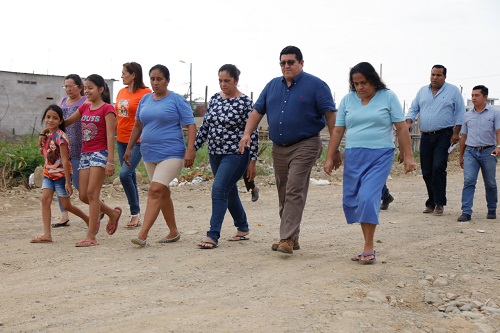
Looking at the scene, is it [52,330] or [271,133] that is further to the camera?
[271,133]

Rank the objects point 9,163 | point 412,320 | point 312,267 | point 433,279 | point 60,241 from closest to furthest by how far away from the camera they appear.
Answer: point 412,320 < point 433,279 < point 312,267 < point 60,241 < point 9,163

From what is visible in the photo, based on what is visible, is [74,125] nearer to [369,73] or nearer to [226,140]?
[226,140]

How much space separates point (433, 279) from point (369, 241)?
0.76 meters

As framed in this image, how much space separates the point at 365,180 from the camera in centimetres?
623

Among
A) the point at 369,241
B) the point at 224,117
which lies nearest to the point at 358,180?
the point at 369,241

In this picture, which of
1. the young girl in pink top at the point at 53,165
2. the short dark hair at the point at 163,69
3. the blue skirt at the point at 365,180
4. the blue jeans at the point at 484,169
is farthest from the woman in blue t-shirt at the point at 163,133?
the blue jeans at the point at 484,169

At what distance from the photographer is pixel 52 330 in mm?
4234

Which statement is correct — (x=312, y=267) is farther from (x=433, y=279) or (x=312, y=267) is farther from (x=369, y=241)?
(x=433, y=279)

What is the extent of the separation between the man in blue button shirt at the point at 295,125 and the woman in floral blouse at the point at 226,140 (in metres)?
0.30

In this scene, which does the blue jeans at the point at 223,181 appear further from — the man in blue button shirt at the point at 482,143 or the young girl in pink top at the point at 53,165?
the man in blue button shirt at the point at 482,143

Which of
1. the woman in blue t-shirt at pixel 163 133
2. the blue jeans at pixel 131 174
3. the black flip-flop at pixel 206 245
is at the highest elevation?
the woman in blue t-shirt at pixel 163 133

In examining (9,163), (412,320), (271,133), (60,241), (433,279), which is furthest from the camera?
(9,163)

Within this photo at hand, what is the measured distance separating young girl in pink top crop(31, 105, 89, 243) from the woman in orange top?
89 centimetres

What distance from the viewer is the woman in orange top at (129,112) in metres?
8.21
